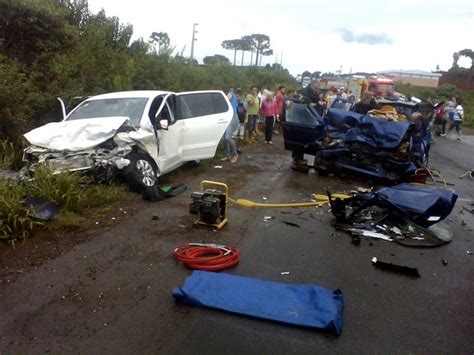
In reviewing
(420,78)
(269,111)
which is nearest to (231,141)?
(269,111)

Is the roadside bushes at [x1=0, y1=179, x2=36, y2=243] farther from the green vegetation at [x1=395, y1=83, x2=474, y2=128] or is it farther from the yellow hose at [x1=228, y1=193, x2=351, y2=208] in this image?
the green vegetation at [x1=395, y1=83, x2=474, y2=128]

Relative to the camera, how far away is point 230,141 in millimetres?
10461

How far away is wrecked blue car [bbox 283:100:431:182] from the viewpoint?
28.6 ft

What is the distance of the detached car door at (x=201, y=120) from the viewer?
8.74 meters

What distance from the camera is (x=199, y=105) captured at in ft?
30.5

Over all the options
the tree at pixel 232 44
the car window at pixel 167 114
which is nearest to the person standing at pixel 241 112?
the car window at pixel 167 114

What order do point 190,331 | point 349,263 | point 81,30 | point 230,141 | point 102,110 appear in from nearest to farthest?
point 190,331, point 349,263, point 102,110, point 230,141, point 81,30

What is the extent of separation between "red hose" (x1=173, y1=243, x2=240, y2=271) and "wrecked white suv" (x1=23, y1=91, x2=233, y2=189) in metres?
2.39

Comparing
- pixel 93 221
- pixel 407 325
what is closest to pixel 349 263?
pixel 407 325

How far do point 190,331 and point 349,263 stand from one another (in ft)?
7.57

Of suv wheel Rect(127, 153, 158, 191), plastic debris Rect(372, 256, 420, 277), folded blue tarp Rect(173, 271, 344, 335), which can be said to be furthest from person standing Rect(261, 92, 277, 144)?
folded blue tarp Rect(173, 271, 344, 335)

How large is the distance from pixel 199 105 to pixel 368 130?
3.67m

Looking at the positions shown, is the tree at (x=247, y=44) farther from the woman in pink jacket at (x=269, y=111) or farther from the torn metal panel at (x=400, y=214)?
the torn metal panel at (x=400, y=214)

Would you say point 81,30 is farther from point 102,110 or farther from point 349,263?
point 349,263
